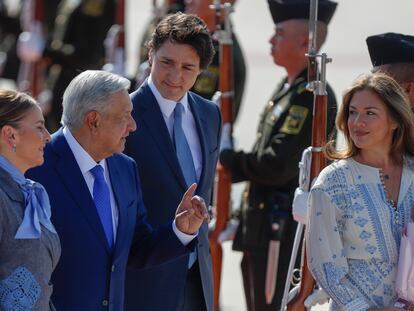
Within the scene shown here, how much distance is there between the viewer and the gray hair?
430 cm

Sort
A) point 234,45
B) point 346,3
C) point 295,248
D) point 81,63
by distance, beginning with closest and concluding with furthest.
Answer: point 295,248
point 234,45
point 81,63
point 346,3

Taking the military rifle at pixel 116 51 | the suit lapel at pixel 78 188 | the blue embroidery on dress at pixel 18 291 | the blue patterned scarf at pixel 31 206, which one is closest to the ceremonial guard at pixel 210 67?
the military rifle at pixel 116 51

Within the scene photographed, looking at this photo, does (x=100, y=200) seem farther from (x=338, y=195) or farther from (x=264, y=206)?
Result: (x=264, y=206)

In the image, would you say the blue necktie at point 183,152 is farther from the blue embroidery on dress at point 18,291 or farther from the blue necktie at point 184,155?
the blue embroidery on dress at point 18,291

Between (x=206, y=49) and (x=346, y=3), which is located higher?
(x=206, y=49)

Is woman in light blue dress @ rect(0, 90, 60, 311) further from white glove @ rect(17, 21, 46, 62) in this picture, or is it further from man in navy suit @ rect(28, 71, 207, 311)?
white glove @ rect(17, 21, 46, 62)

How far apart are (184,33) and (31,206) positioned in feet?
3.74

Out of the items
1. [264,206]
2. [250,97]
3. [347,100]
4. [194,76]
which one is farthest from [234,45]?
[250,97]

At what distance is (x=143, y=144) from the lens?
4.86 m

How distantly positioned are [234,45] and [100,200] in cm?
272

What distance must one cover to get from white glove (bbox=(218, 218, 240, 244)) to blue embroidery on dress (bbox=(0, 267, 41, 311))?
7.66 feet

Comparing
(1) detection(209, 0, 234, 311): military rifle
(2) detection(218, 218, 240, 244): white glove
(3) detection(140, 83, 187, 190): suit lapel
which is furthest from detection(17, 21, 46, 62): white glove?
(3) detection(140, 83, 187, 190): suit lapel

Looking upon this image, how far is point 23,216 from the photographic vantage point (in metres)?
3.90

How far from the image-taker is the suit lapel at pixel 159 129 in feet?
15.9
